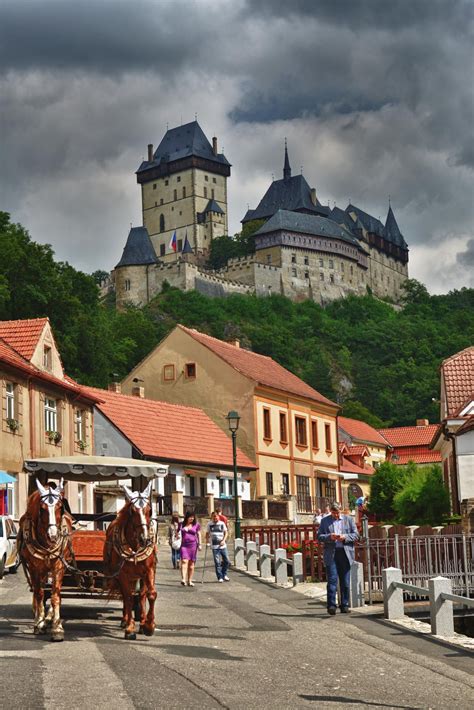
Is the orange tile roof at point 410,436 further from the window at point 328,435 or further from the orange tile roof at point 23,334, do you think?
the orange tile roof at point 23,334

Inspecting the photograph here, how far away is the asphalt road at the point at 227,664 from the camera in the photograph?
10125 millimetres

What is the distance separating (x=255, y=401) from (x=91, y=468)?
129 feet

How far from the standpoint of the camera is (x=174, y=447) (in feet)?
165

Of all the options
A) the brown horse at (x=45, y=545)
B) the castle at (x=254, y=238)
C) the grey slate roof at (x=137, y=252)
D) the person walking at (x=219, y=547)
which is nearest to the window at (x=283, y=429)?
the person walking at (x=219, y=547)

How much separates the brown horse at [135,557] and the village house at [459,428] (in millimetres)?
15631

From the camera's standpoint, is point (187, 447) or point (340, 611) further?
point (187, 447)

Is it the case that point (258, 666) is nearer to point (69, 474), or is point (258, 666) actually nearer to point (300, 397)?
point (69, 474)

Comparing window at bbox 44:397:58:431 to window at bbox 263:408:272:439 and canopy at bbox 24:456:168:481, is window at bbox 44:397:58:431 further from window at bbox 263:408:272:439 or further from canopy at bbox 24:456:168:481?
canopy at bbox 24:456:168:481

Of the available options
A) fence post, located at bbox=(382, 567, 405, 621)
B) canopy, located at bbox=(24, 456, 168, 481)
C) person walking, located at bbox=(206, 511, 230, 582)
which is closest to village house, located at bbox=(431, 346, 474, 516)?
person walking, located at bbox=(206, 511, 230, 582)

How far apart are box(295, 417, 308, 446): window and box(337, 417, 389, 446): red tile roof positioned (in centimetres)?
2402

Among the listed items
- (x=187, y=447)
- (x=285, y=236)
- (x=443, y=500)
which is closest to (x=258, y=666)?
(x=443, y=500)

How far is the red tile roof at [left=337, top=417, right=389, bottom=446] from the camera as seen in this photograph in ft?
288

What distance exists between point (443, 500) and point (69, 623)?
20858mm

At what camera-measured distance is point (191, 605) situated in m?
20.2
